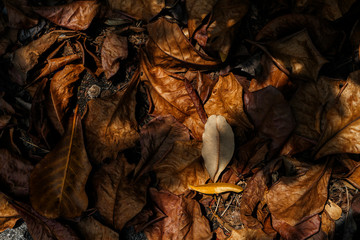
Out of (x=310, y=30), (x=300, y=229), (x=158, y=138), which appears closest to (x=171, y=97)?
(x=158, y=138)

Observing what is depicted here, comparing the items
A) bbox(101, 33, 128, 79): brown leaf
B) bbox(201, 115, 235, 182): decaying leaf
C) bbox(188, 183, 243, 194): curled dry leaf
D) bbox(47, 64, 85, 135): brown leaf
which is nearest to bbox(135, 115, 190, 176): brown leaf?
bbox(201, 115, 235, 182): decaying leaf

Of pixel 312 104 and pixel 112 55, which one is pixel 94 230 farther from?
pixel 312 104

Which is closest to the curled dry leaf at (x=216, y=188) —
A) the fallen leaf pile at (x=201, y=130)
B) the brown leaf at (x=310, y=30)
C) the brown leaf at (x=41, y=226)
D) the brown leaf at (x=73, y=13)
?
the fallen leaf pile at (x=201, y=130)

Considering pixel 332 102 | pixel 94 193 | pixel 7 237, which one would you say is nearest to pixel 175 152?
pixel 94 193

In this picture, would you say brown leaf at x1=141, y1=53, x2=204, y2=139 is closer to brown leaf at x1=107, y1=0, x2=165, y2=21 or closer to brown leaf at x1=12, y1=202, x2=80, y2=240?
brown leaf at x1=107, y1=0, x2=165, y2=21

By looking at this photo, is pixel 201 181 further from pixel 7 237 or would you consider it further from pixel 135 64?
pixel 7 237

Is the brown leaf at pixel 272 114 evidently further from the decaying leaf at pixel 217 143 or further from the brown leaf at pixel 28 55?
the brown leaf at pixel 28 55
